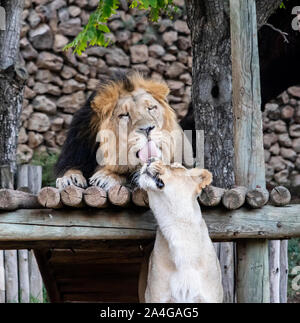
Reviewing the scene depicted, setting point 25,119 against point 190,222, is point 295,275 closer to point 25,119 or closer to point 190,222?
point 25,119

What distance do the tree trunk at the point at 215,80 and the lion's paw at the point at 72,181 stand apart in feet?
3.89

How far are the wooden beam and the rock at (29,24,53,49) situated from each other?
5558mm

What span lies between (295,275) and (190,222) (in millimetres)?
4933

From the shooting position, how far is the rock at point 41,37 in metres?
9.05

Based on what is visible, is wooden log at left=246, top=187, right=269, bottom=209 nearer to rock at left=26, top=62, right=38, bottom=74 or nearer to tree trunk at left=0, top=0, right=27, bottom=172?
tree trunk at left=0, top=0, right=27, bottom=172

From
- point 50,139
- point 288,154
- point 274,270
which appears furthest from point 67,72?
point 274,270

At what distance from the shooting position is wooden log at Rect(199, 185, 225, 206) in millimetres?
3632

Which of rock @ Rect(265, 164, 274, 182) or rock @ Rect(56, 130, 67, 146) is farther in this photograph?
rock @ Rect(265, 164, 274, 182)

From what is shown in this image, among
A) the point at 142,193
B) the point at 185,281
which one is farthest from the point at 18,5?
the point at 185,281

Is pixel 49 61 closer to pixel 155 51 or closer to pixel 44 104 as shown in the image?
pixel 44 104

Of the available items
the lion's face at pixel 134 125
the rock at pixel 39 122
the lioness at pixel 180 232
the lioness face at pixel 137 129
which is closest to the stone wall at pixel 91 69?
the rock at pixel 39 122

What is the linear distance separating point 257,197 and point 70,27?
618 centimetres

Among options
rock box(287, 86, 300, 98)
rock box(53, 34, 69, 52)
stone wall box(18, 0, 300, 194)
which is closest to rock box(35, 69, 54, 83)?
stone wall box(18, 0, 300, 194)

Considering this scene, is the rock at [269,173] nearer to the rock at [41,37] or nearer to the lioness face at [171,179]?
the rock at [41,37]
